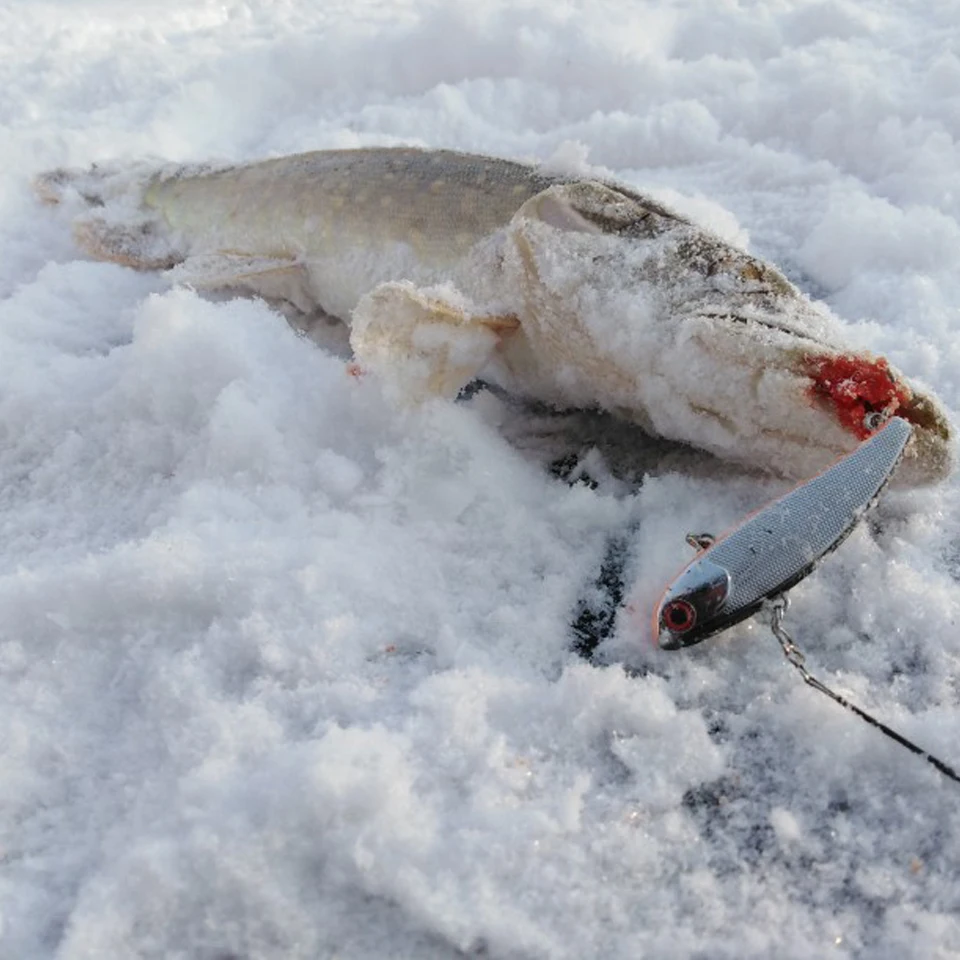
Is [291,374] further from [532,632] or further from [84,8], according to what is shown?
[84,8]

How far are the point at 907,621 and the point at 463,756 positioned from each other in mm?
822

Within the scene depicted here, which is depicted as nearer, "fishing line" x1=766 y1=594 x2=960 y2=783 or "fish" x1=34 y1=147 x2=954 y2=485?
"fishing line" x1=766 y1=594 x2=960 y2=783

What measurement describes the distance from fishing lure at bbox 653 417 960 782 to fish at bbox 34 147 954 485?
0.50ft

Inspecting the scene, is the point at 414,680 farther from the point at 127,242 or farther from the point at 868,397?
the point at 127,242

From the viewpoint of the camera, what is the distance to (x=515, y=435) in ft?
7.18

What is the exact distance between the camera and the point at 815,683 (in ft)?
4.61

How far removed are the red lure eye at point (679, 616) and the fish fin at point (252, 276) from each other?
6.18 feet

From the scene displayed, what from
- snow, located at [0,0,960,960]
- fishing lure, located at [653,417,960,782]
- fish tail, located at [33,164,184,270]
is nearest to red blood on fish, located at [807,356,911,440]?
fishing lure, located at [653,417,960,782]

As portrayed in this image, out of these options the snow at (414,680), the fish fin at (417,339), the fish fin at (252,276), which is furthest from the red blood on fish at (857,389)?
the fish fin at (252,276)

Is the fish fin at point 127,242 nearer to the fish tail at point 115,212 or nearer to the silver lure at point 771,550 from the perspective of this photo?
the fish tail at point 115,212

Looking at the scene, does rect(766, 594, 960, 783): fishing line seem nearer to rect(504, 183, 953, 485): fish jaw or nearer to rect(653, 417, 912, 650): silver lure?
rect(653, 417, 912, 650): silver lure

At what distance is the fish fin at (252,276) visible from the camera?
298 cm

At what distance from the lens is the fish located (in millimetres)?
1717

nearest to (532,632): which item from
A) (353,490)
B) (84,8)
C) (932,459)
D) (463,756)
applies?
(463,756)
